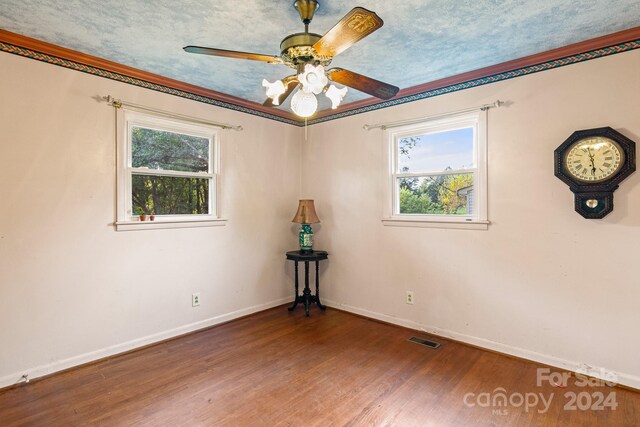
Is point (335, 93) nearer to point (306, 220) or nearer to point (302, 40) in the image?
point (302, 40)

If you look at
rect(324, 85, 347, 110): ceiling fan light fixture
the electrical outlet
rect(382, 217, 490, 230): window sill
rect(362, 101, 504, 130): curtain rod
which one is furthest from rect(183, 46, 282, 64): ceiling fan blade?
the electrical outlet

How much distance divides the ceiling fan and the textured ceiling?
0.99 feet

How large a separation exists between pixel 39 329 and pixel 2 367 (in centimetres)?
29

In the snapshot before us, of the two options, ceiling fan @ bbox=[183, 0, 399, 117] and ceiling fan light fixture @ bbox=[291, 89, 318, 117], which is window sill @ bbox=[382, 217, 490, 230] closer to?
ceiling fan @ bbox=[183, 0, 399, 117]

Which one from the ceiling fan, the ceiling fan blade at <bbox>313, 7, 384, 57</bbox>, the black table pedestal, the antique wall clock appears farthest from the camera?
the black table pedestal

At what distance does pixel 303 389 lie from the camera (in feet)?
7.73

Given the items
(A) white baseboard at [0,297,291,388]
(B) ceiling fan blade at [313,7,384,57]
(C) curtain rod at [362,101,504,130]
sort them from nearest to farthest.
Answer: (B) ceiling fan blade at [313,7,384,57], (A) white baseboard at [0,297,291,388], (C) curtain rod at [362,101,504,130]

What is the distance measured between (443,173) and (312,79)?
2045 mm

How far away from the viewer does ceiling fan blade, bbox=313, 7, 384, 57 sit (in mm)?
1375

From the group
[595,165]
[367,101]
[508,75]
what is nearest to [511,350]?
[595,165]

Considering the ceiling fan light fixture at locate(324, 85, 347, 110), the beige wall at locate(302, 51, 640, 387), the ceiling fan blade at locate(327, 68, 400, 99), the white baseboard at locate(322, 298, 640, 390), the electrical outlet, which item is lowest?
the white baseboard at locate(322, 298, 640, 390)

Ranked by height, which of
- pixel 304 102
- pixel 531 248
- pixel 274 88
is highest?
pixel 274 88

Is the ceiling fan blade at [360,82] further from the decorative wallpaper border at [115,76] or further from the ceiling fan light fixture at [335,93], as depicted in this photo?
the decorative wallpaper border at [115,76]

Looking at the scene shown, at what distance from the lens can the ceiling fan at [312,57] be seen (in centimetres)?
149
